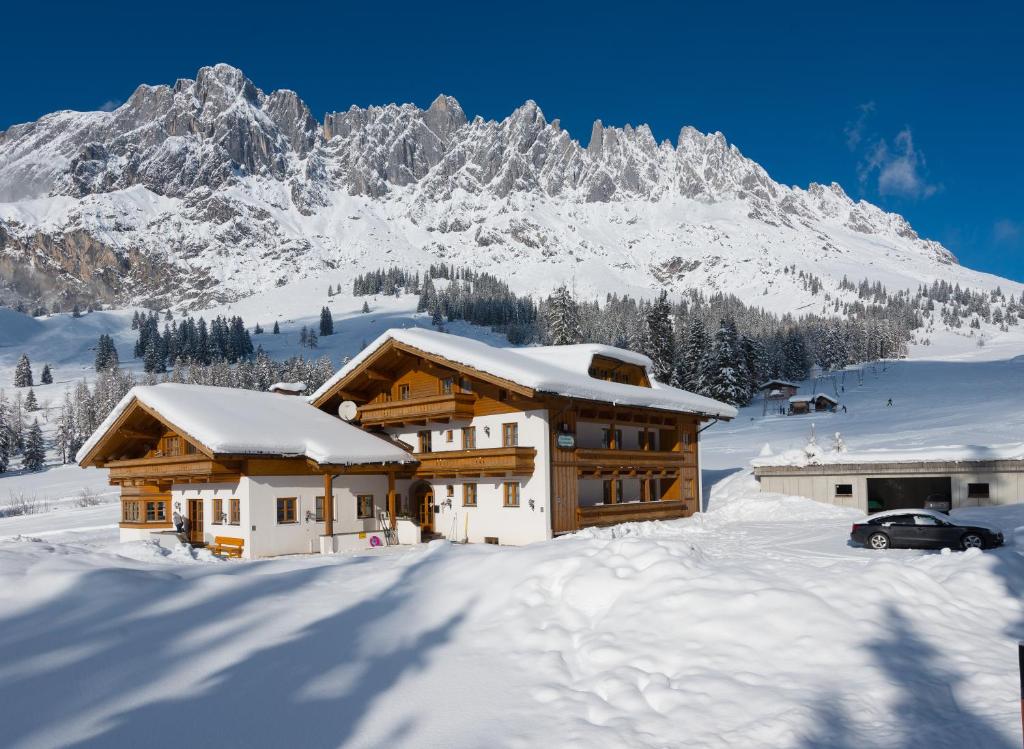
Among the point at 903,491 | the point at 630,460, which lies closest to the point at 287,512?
the point at 630,460

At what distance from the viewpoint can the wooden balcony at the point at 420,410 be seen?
3000 centimetres

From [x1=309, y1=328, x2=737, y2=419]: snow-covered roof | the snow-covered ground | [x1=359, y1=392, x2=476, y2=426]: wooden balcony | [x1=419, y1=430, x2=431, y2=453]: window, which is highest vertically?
[x1=309, y1=328, x2=737, y2=419]: snow-covered roof

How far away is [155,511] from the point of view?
106ft

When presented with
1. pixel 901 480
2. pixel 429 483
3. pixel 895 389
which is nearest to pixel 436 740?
pixel 429 483

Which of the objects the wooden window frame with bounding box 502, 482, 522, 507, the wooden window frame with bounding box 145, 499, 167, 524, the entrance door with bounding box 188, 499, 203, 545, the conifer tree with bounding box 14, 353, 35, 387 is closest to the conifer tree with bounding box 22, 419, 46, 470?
the conifer tree with bounding box 14, 353, 35, 387

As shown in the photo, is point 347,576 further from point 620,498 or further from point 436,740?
point 620,498

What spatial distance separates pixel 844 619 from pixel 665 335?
87044 mm

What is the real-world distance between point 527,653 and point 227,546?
20355mm

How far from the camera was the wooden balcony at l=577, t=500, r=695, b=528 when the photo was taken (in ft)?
98.4

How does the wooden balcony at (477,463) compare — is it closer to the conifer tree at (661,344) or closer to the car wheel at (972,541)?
the car wheel at (972,541)

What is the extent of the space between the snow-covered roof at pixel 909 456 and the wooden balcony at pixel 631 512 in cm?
519

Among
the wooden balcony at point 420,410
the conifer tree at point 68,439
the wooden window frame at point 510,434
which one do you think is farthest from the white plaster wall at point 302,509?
the conifer tree at point 68,439

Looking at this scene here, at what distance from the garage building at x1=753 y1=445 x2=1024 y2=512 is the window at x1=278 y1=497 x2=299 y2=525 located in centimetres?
2248

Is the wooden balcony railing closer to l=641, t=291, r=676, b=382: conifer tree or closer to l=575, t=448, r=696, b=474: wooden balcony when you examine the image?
l=575, t=448, r=696, b=474: wooden balcony
